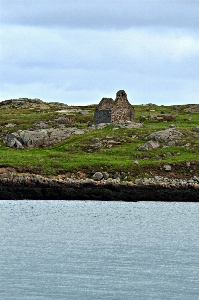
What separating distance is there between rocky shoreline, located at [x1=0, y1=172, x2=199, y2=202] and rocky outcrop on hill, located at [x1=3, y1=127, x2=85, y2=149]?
73.0 feet

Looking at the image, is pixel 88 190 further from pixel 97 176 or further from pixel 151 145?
pixel 151 145

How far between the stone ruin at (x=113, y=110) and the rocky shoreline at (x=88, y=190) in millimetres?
33985

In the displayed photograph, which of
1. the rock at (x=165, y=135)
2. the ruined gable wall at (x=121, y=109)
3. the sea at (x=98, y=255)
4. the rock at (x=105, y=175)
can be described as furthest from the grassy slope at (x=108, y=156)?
the sea at (x=98, y=255)

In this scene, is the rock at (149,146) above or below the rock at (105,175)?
above

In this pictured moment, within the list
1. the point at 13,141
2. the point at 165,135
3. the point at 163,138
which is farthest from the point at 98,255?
the point at 13,141

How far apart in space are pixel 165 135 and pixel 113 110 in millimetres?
14217

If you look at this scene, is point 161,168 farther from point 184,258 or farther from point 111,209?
point 184,258

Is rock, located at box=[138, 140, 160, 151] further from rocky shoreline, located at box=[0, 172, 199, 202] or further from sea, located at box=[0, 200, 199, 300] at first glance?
sea, located at box=[0, 200, 199, 300]

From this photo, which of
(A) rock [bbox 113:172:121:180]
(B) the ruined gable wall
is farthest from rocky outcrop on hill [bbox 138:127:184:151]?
(A) rock [bbox 113:172:121:180]

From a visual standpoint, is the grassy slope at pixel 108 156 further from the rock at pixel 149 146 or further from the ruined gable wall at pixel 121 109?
the ruined gable wall at pixel 121 109

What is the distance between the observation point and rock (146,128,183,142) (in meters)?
108

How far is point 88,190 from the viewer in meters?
85.4

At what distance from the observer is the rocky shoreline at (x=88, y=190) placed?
85.1 metres

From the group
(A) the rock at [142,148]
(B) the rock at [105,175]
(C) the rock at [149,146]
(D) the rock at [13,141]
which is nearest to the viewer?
(B) the rock at [105,175]
